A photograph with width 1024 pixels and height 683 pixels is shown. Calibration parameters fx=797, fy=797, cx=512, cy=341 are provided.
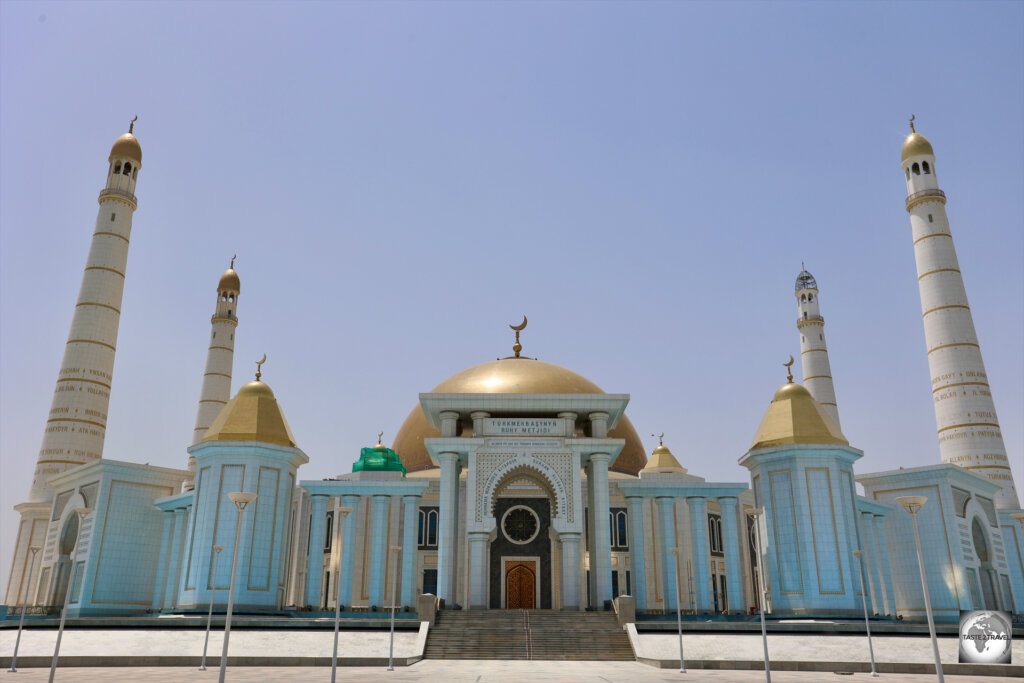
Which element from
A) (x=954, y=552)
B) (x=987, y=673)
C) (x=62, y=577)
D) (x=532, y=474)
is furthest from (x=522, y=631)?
(x=62, y=577)

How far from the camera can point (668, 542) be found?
28812 mm

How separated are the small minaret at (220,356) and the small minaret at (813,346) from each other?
105ft

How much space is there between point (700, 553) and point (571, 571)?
679cm

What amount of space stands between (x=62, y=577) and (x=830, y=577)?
27597 mm

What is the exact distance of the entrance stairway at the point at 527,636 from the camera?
65.8 feet

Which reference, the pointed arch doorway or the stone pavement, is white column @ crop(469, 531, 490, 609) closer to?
the stone pavement

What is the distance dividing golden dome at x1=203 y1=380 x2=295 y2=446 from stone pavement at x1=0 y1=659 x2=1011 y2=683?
33.7 ft

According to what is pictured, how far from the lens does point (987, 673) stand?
1752cm

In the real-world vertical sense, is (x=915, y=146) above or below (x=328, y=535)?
above

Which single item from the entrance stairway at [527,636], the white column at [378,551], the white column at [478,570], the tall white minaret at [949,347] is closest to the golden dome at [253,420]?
the white column at [378,551]

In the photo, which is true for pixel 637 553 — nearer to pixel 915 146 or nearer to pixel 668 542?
pixel 668 542

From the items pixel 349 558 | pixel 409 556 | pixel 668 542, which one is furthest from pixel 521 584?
pixel 349 558

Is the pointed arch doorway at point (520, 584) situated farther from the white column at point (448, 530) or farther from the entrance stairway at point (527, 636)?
the entrance stairway at point (527, 636)

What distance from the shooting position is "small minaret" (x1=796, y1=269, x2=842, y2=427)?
4459 centimetres
